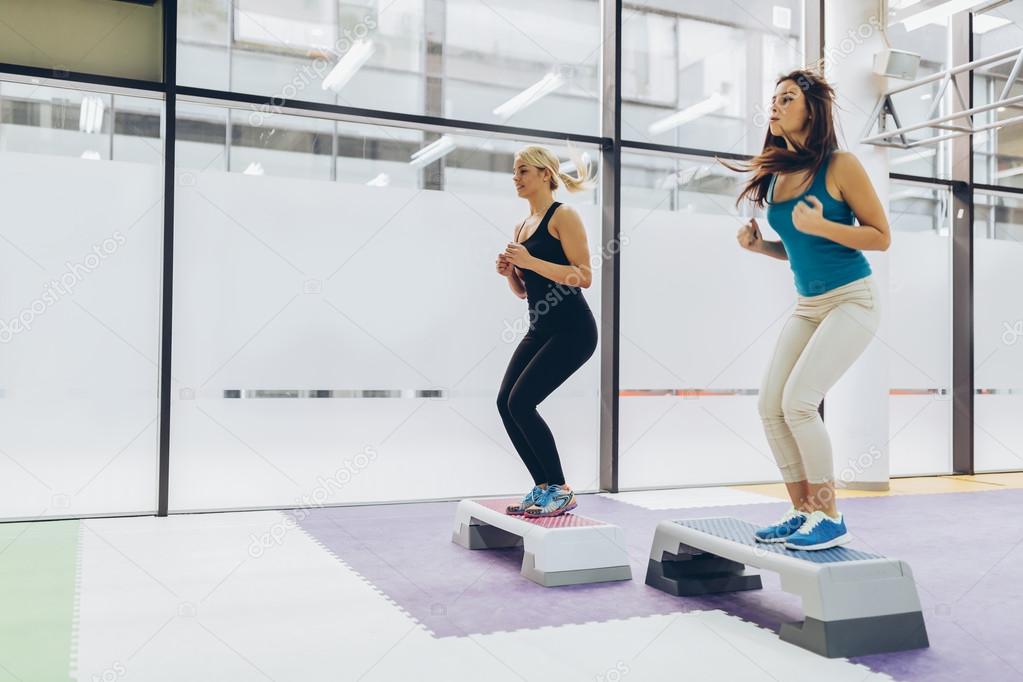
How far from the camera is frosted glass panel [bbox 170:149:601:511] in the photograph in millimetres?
4449

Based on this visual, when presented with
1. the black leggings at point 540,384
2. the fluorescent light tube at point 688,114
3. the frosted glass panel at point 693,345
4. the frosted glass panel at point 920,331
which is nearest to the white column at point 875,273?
the frosted glass panel at point 693,345

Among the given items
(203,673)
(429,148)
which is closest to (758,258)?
(429,148)

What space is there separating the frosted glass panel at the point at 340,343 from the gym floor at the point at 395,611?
19.0 inches

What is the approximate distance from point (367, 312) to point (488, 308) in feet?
2.32

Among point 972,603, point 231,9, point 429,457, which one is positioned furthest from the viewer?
point 429,457

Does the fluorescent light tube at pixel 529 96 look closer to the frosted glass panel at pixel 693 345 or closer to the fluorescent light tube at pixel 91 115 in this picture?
the frosted glass panel at pixel 693 345

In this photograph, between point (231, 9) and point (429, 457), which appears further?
point (429, 457)

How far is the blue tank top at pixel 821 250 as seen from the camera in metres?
2.45

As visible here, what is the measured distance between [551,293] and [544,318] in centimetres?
10

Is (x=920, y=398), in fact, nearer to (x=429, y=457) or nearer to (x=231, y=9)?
(x=429, y=457)

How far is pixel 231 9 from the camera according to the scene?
4.55m

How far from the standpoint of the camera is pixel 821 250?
2482 mm

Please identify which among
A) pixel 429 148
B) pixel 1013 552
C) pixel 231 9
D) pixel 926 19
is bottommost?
pixel 1013 552

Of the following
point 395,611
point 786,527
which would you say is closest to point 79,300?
point 395,611
